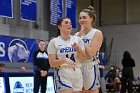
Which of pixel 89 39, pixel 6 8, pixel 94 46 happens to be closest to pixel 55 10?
pixel 6 8

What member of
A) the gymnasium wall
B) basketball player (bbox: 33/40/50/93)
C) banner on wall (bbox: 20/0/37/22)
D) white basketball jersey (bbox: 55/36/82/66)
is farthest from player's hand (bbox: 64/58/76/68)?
the gymnasium wall

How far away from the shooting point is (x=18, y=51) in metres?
13.3

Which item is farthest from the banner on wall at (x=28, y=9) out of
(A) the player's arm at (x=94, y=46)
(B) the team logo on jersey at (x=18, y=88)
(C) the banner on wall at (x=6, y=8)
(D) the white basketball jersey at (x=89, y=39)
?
(A) the player's arm at (x=94, y=46)

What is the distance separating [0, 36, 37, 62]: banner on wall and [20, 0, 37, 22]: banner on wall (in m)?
0.96

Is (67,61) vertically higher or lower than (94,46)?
lower

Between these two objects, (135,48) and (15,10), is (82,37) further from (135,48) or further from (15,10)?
(135,48)

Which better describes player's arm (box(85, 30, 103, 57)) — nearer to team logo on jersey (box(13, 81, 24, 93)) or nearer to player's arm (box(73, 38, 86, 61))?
player's arm (box(73, 38, 86, 61))

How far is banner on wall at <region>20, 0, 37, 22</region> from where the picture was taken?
12.6 meters

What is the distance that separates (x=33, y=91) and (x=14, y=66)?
3.23 meters

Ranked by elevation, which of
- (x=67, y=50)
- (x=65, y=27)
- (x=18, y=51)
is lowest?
(x=18, y=51)

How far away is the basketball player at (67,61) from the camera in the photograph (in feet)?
13.6

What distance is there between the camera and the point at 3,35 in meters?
12.8

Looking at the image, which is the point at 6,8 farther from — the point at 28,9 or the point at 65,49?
the point at 65,49

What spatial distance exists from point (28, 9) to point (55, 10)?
1840mm
